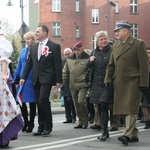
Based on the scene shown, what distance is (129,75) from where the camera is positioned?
8.15m

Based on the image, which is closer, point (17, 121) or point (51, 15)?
point (17, 121)

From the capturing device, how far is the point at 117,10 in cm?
6078

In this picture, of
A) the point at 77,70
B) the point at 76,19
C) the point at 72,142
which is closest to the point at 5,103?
the point at 72,142

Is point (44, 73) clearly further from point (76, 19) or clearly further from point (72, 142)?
point (76, 19)

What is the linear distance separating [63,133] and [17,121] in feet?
7.38

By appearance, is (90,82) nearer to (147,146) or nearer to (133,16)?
(147,146)

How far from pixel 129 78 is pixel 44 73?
1922 mm

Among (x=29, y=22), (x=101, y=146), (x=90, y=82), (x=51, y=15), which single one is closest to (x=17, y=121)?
(x=101, y=146)

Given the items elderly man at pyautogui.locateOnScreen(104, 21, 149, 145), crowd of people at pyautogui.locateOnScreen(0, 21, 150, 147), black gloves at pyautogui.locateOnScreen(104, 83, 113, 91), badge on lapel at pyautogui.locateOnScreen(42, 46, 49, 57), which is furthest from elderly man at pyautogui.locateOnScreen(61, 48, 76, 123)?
elderly man at pyautogui.locateOnScreen(104, 21, 149, 145)

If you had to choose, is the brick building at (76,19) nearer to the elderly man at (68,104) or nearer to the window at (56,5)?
the window at (56,5)

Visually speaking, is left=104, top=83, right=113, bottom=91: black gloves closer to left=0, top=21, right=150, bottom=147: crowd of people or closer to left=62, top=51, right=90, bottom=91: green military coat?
left=0, top=21, right=150, bottom=147: crowd of people

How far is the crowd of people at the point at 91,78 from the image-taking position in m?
7.98

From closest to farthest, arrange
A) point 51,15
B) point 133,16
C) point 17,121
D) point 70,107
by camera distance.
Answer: point 17,121 → point 70,107 → point 51,15 → point 133,16

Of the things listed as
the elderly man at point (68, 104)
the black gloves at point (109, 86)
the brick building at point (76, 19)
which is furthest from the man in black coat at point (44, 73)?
the brick building at point (76, 19)
